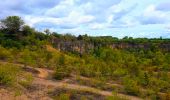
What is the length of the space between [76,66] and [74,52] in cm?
1367

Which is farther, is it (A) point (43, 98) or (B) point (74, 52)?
(B) point (74, 52)

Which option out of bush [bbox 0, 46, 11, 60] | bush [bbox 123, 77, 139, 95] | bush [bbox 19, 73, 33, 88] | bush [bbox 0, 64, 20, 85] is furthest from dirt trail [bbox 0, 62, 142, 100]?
bush [bbox 0, 46, 11, 60]

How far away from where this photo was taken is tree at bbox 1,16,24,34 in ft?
137

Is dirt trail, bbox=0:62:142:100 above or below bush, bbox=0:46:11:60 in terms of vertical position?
below

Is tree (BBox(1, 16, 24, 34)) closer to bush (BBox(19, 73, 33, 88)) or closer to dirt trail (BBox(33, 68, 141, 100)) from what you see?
dirt trail (BBox(33, 68, 141, 100))

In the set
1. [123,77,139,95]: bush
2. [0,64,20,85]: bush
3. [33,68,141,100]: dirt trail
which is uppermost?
[0,64,20,85]: bush

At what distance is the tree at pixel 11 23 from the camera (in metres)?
41.7

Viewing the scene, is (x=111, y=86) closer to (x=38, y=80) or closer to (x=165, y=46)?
(x=38, y=80)

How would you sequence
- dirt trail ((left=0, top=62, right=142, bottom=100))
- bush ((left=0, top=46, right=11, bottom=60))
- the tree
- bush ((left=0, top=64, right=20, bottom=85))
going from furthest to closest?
the tree < bush ((left=0, top=46, right=11, bottom=60)) < dirt trail ((left=0, top=62, right=142, bottom=100)) < bush ((left=0, top=64, right=20, bottom=85))

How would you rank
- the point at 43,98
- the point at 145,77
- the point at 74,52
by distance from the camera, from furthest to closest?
the point at 74,52
the point at 145,77
the point at 43,98

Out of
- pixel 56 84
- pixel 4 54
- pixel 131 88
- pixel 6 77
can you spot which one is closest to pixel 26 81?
pixel 6 77

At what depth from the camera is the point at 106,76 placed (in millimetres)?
33531

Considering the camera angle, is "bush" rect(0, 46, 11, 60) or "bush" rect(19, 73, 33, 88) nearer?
"bush" rect(19, 73, 33, 88)

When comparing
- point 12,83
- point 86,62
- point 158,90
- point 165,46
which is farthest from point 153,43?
point 12,83
